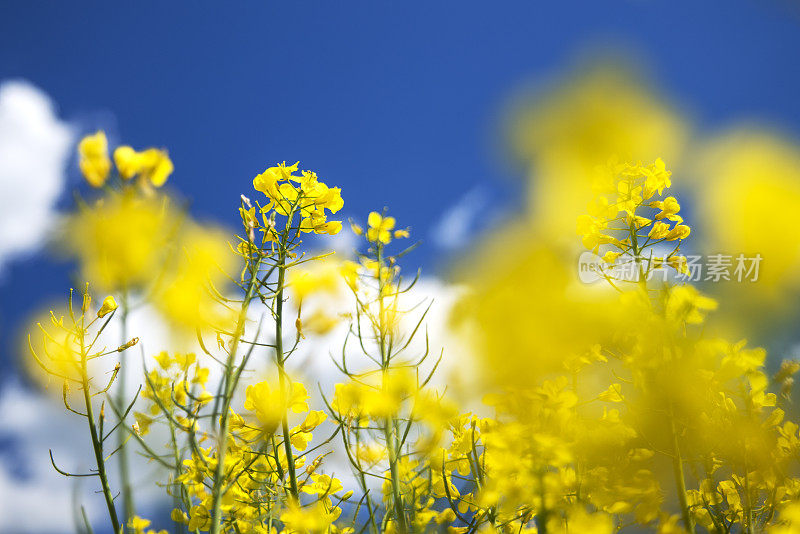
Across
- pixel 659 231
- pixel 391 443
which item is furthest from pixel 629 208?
pixel 391 443

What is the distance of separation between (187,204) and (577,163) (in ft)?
2.28

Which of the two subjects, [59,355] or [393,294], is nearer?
[59,355]

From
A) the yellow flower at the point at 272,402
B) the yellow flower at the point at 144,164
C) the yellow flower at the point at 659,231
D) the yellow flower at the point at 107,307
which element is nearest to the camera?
the yellow flower at the point at 144,164

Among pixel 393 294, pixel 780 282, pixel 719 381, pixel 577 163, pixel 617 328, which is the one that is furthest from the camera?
pixel 393 294

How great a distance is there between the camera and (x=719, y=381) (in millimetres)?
1600

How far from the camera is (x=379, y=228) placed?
224cm

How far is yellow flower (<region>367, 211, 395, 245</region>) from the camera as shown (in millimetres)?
2213

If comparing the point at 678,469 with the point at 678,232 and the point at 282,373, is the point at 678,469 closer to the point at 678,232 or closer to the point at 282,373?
the point at 678,232

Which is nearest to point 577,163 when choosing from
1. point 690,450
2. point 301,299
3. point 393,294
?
point 301,299

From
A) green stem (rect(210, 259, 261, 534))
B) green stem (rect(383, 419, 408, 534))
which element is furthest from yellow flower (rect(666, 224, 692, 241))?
green stem (rect(210, 259, 261, 534))

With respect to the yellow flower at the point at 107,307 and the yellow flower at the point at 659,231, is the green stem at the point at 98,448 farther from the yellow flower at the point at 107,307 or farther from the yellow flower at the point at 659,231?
the yellow flower at the point at 659,231

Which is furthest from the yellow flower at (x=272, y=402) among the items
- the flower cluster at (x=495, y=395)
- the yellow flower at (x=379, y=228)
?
the yellow flower at (x=379, y=228)

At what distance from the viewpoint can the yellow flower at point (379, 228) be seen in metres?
2.21

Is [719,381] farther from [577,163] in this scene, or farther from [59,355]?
[59,355]
